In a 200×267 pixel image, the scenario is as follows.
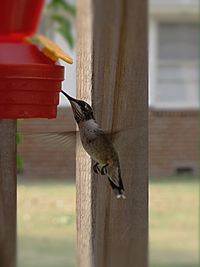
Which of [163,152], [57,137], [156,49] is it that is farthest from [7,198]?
[156,49]

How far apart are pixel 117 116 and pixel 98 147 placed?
0.07 meters

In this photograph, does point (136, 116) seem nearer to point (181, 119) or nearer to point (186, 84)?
point (181, 119)

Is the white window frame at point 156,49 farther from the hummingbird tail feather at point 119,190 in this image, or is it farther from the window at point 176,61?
the hummingbird tail feather at point 119,190

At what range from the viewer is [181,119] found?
12789 mm

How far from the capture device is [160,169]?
12.5 m

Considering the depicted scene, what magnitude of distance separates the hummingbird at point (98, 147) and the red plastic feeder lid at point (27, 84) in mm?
65

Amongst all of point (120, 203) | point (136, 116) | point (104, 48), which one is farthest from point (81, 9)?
point (120, 203)

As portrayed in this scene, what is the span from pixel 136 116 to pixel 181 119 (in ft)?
37.4

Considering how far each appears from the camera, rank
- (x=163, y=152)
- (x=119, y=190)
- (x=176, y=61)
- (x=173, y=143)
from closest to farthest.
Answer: (x=119, y=190)
(x=163, y=152)
(x=173, y=143)
(x=176, y=61)

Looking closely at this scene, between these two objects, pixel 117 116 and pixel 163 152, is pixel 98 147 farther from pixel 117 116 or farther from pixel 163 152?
pixel 163 152

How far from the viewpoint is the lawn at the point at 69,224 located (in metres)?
7.33

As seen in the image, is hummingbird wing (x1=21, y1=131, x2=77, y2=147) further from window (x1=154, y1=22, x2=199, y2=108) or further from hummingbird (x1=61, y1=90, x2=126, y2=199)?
window (x1=154, y1=22, x2=199, y2=108)

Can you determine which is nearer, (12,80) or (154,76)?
(12,80)

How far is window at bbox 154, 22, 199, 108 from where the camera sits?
44.9 ft
